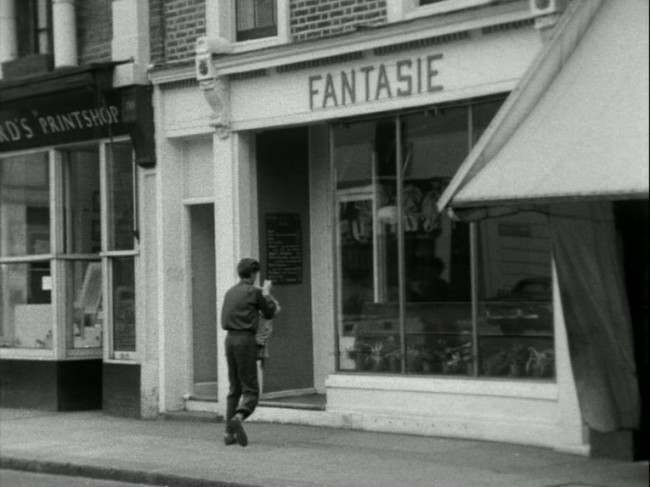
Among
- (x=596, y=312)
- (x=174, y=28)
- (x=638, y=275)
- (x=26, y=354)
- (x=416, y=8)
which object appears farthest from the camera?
(x=26, y=354)

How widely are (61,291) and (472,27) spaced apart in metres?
7.85

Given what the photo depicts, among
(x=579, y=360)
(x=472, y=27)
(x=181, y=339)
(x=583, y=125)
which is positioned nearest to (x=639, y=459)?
(x=579, y=360)

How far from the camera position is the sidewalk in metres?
12.1

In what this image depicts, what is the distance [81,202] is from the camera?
1973 cm

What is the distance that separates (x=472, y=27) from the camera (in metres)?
14.3

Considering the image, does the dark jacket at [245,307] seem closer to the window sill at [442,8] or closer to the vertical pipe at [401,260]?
the vertical pipe at [401,260]

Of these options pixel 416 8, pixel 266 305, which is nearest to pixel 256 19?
pixel 416 8

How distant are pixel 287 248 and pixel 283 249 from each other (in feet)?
0.17

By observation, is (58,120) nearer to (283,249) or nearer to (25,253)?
(25,253)

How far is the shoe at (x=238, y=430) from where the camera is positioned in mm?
14562

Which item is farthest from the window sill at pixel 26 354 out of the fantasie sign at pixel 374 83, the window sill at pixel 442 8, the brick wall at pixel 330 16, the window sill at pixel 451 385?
the window sill at pixel 442 8

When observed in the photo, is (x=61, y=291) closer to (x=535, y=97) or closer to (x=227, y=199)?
(x=227, y=199)

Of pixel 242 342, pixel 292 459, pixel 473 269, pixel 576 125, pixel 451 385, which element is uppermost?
pixel 576 125

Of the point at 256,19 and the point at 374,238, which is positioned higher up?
the point at 256,19
